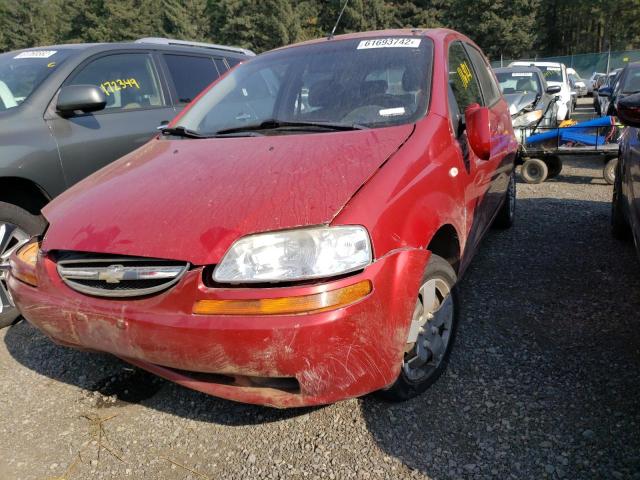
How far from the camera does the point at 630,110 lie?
7.92 ft

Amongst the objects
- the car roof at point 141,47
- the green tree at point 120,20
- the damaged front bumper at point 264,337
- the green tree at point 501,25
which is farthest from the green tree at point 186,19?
the damaged front bumper at point 264,337

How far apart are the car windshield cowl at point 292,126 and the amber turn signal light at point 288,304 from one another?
102 cm

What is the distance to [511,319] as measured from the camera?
3109 mm

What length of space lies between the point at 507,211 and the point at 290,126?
286cm

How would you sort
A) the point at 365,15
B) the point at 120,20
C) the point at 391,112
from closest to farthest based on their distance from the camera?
the point at 391,112 → the point at 365,15 → the point at 120,20

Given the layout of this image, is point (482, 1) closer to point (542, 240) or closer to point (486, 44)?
point (486, 44)

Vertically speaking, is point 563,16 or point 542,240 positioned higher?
point 542,240

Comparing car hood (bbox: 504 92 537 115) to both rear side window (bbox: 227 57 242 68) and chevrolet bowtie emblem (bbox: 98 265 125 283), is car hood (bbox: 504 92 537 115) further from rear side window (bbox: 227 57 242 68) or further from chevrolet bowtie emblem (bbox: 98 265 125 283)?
chevrolet bowtie emblem (bbox: 98 265 125 283)

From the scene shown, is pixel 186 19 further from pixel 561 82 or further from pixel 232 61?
pixel 232 61

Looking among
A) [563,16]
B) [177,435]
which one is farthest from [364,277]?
[563,16]

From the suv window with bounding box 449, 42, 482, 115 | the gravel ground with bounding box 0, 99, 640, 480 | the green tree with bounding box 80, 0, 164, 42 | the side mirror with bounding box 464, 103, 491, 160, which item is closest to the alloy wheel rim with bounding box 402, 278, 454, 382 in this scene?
the gravel ground with bounding box 0, 99, 640, 480

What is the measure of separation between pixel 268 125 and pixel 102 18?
60.4 meters

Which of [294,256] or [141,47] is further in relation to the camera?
[141,47]

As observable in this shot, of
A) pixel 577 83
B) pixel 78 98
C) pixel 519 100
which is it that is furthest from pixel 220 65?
pixel 577 83
